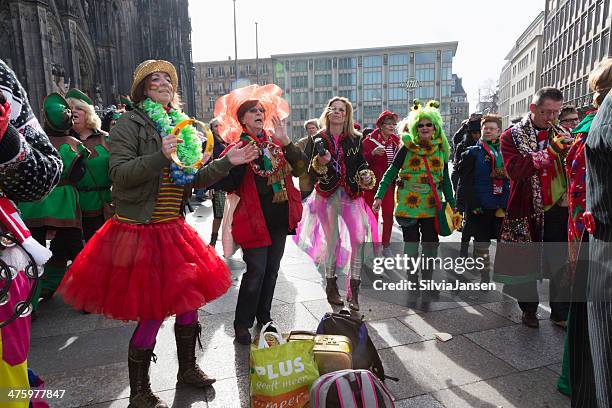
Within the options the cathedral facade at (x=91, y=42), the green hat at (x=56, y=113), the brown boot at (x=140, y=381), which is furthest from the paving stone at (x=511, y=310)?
the cathedral facade at (x=91, y=42)

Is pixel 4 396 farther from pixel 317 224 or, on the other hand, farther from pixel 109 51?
pixel 109 51

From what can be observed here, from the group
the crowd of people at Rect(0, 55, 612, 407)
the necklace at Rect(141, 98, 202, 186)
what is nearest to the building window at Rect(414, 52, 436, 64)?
the crowd of people at Rect(0, 55, 612, 407)

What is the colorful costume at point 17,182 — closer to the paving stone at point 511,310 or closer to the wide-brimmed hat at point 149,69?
the wide-brimmed hat at point 149,69

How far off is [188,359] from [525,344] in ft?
8.98

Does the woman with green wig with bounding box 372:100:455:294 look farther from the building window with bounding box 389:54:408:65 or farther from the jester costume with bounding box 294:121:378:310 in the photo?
the building window with bounding box 389:54:408:65

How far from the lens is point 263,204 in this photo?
3.56 metres

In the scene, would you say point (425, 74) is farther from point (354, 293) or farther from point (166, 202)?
point (166, 202)

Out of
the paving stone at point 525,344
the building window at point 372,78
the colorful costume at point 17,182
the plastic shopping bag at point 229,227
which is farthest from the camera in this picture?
the building window at point 372,78

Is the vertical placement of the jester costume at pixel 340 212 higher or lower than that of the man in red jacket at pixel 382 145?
lower

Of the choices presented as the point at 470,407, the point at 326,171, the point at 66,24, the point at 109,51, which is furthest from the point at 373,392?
the point at 109,51

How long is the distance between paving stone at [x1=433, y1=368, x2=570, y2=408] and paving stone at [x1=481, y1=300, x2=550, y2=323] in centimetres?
111

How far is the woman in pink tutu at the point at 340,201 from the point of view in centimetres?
437

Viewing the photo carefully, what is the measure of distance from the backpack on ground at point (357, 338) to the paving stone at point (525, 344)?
113cm

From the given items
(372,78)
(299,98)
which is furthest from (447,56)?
(299,98)
